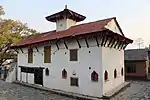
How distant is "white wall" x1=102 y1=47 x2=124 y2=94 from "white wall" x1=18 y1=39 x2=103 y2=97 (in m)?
0.48

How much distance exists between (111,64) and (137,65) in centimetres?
975

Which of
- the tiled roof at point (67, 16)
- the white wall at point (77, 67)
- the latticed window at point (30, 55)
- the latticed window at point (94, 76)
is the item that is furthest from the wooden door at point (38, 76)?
the latticed window at point (94, 76)

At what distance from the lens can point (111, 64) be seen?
13.5 m

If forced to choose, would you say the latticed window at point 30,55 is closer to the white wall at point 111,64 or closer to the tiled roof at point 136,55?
the white wall at point 111,64

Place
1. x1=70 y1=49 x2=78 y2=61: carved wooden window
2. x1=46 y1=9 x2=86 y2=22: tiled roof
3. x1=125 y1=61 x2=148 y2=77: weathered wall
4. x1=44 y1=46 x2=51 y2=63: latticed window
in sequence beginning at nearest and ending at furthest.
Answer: x1=70 y1=49 x2=78 y2=61: carved wooden window, x1=44 y1=46 x2=51 y2=63: latticed window, x1=46 y1=9 x2=86 y2=22: tiled roof, x1=125 y1=61 x2=148 y2=77: weathered wall

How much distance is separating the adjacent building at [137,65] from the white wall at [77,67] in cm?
1064

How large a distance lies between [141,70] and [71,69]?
36.2 ft

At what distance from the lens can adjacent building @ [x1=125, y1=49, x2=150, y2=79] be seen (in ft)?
70.6

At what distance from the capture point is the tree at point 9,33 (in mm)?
26281

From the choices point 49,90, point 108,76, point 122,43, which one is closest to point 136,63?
point 122,43

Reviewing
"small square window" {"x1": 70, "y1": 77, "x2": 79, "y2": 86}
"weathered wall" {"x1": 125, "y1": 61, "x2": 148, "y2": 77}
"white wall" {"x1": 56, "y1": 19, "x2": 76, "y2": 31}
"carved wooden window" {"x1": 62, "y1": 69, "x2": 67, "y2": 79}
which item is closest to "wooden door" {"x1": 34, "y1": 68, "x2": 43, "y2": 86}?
"carved wooden window" {"x1": 62, "y1": 69, "x2": 67, "y2": 79}

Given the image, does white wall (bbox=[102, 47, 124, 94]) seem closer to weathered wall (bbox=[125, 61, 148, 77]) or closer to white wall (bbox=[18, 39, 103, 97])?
white wall (bbox=[18, 39, 103, 97])

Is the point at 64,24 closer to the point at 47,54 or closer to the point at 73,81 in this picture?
the point at 47,54

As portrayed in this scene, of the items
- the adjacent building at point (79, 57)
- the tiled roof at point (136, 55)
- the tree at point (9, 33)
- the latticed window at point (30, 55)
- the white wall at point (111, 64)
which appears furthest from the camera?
the tree at point (9, 33)
